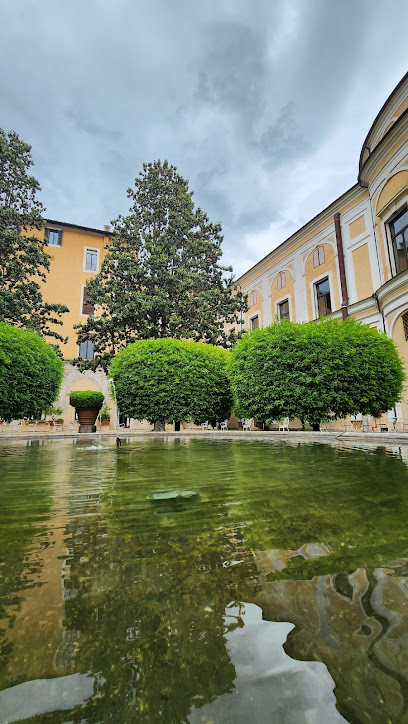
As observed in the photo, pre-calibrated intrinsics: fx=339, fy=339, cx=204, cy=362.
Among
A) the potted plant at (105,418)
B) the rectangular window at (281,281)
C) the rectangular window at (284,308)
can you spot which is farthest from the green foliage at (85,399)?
the rectangular window at (281,281)

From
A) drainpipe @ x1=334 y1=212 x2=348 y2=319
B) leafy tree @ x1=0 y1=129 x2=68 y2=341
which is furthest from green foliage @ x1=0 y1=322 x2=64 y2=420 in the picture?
drainpipe @ x1=334 y1=212 x2=348 y2=319

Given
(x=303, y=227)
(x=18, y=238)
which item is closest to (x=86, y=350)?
(x=18, y=238)

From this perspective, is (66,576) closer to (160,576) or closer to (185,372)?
(160,576)

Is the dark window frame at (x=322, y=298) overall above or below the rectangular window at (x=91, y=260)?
below

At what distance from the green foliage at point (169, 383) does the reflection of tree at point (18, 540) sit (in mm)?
8678

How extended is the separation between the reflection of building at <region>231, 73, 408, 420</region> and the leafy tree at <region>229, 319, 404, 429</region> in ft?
5.31

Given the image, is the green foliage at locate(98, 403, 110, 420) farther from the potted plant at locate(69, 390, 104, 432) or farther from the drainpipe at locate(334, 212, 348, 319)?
the drainpipe at locate(334, 212, 348, 319)

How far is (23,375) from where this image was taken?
9547 mm

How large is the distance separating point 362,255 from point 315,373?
10.4 metres

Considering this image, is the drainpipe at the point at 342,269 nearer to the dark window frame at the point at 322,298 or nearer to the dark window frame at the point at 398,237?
the dark window frame at the point at 322,298

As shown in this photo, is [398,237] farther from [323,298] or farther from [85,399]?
[85,399]

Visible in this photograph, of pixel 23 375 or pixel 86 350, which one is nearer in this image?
pixel 23 375

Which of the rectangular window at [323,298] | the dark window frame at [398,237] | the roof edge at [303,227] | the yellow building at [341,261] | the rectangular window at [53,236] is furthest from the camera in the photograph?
the rectangular window at [53,236]

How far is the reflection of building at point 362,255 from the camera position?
12727 millimetres
